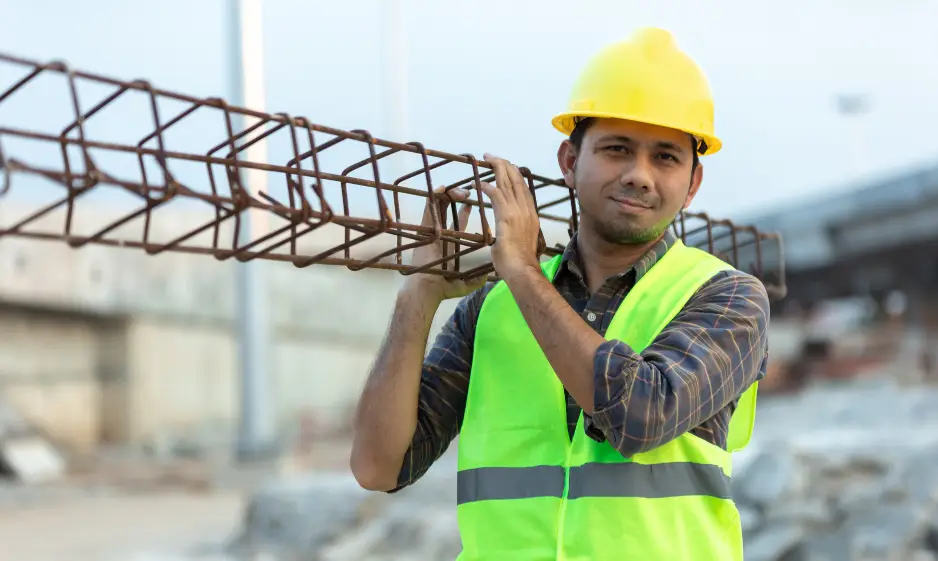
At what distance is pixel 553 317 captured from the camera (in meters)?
1.73

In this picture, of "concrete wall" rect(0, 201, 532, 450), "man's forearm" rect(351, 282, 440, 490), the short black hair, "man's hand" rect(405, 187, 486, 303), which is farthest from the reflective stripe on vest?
"concrete wall" rect(0, 201, 532, 450)

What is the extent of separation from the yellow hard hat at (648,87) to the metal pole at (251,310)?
9.58 metres

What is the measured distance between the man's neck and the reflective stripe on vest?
1.26 feet

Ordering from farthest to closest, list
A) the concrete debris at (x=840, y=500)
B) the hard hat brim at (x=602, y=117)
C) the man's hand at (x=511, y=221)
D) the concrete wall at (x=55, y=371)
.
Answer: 1. the concrete wall at (x=55, y=371)
2. the concrete debris at (x=840, y=500)
3. the hard hat brim at (x=602, y=117)
4. the man's hand at (x=511, y=221)

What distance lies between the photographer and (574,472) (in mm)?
1853

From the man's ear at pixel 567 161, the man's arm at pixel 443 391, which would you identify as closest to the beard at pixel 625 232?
the man's ear at pixel 567 161

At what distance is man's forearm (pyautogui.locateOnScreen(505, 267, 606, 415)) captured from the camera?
1.69 m

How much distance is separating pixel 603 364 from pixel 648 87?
542 mm

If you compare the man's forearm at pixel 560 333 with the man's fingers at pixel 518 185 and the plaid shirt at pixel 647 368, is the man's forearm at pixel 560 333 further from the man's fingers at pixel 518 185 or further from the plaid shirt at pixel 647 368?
the man's fingers at pixel 518 185

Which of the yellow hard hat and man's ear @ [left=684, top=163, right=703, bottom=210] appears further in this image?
man's ear @ [left=684, top=163, right=703, bottom=210]

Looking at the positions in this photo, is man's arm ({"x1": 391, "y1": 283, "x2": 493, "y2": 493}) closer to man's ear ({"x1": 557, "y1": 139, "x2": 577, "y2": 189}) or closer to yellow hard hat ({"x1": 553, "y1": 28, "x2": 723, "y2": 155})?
man's ear ({"x1": 557, "y1": 139, "x2": 577, "y2": 189})

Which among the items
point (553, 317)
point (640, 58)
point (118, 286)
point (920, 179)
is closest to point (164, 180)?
point (553, 317)

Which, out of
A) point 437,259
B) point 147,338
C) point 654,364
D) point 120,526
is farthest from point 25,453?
point 654,364

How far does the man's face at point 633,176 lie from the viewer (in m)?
1.90
